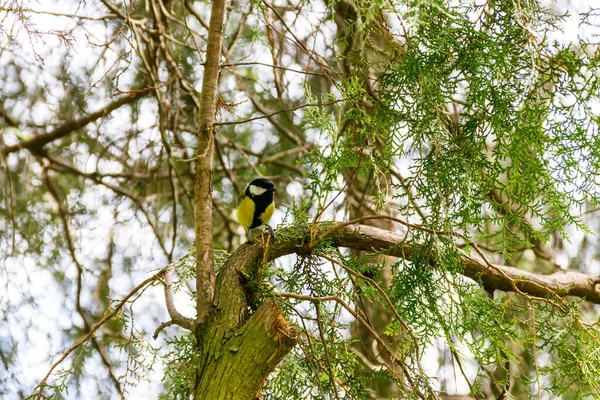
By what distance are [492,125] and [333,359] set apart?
90cm

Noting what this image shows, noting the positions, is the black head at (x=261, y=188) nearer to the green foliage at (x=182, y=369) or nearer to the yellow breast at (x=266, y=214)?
the yellow breast at (x=266, y=214)

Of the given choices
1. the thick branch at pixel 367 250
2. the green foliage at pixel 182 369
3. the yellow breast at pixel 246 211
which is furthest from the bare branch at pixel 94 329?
the yellow breast at pixel 246 211

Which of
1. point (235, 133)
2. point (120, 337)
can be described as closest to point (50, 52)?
point (235, 133)

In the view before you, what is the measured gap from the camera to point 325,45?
353 centimetres

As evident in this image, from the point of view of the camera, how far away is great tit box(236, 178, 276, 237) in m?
2.97

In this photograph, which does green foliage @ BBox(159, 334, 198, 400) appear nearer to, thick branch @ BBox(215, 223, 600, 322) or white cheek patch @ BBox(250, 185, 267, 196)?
thick branch @ BBox(215, 223, 600, 322)

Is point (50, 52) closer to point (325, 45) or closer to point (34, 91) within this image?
point (34, 91)

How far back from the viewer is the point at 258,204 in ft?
9.74

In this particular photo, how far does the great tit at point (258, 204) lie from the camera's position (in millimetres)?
2969

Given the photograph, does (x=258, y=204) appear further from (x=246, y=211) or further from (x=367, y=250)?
(x=367, y=250)

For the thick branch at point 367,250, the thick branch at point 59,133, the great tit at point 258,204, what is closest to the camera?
the thick branch at point 367,250

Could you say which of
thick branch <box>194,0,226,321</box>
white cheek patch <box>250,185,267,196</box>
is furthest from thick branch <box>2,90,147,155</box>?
thick branch <box>194,0,226,321</box>

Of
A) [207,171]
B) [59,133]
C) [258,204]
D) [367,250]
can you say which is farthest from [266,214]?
[59,133]

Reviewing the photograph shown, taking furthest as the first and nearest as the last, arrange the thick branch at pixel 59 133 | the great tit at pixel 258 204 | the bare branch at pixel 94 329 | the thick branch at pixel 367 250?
1. the thick branch at pixel 59 133
2. the great tit at pixel 258 204
3. the bare branch at pixel 94 329
4. the thick branch at pixel 367 250
